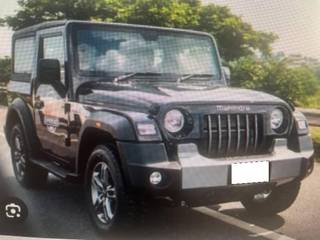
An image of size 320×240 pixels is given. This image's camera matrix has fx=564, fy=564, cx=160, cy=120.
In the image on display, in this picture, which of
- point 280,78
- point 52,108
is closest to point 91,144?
point 52,108

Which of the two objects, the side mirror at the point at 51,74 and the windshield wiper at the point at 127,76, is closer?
the side mirror at the point at 51,74

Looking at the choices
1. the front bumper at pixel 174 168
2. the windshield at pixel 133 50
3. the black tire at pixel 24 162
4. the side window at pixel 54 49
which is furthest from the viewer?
the black tire at pixel 24 162

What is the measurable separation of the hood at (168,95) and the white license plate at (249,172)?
1.27ft

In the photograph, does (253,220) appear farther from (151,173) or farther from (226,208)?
(151,173)

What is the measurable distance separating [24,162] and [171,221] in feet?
4.40

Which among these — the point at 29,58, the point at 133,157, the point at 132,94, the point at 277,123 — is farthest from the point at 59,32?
the point at 277,123

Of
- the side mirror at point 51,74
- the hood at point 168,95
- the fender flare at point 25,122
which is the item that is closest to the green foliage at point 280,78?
the hood at point 168,95

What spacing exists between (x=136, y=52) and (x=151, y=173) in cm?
99

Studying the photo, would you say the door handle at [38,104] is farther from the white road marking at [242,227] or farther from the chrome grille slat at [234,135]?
the chrome grille slat at [234,135]

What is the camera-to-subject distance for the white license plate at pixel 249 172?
333 centimetres

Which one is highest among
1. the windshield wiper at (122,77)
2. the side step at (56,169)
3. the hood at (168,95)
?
the windshield wiper at (122,77)

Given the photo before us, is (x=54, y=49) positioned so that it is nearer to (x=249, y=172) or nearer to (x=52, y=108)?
(x=52, y=108)

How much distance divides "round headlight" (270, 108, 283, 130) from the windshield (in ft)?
2.22

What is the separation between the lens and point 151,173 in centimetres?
321
